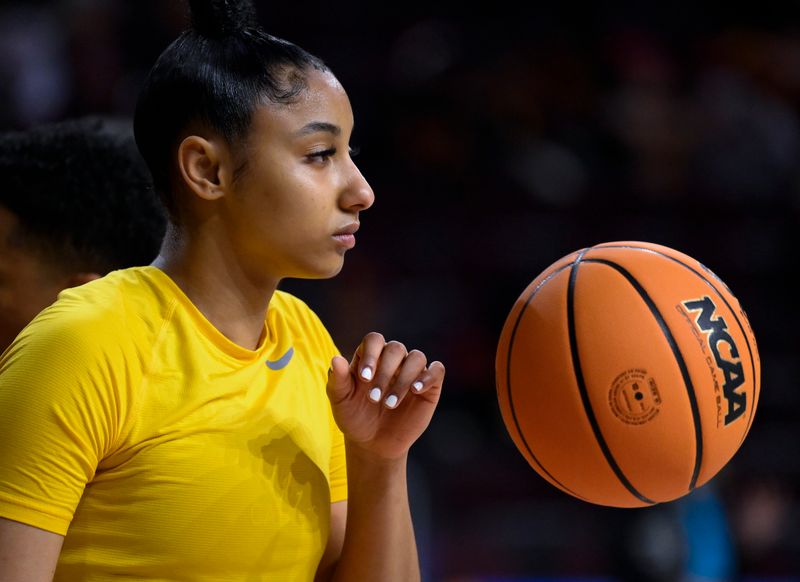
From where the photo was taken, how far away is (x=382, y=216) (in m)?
6.57

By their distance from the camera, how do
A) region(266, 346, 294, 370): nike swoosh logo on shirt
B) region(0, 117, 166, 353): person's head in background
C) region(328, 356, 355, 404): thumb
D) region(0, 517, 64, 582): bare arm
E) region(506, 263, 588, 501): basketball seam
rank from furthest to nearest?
region(0, 117, 166, 353): person's head in background → region(506, 263, 588, 501): basketball seam → region(266, 346, 294, 370): nike swoosh logo on shirt → region(328, 356, 355, 404): thumb → region(0, 517, 64, 582): bare arm


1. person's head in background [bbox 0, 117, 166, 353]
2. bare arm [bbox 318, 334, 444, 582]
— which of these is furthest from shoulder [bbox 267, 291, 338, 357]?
person's head in background [bbox 0, 117, 166, 353]

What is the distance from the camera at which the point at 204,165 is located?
1.91m

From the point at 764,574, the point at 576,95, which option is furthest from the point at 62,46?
the point at 764,574

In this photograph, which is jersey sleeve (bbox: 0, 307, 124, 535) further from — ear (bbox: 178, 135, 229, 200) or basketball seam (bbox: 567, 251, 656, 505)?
basketball seam (bbox: 567, 251, 656, 505)

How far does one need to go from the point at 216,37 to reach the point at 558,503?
173 inches

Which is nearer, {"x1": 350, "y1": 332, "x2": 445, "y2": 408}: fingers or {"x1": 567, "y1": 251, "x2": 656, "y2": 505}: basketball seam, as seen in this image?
{"x1": 350, "y1": 332, "x2": 445, "y2": 408}: fingers

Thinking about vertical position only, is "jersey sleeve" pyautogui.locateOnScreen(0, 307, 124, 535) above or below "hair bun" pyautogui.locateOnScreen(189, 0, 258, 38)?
below

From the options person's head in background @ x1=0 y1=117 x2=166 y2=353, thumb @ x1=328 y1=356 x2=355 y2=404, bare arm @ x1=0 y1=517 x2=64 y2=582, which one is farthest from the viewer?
person's head in background @ x1=0 y1=117 x2=166 y2=353

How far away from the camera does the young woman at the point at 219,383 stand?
5.45 feet

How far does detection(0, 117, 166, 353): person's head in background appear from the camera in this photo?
227 cm

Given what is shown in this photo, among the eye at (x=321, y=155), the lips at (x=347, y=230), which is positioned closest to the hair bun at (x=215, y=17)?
the eye at (x=321, y=155)

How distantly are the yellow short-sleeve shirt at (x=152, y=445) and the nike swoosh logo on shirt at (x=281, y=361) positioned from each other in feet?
0.03

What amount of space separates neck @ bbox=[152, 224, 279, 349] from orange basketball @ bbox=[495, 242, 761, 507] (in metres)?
0.52
